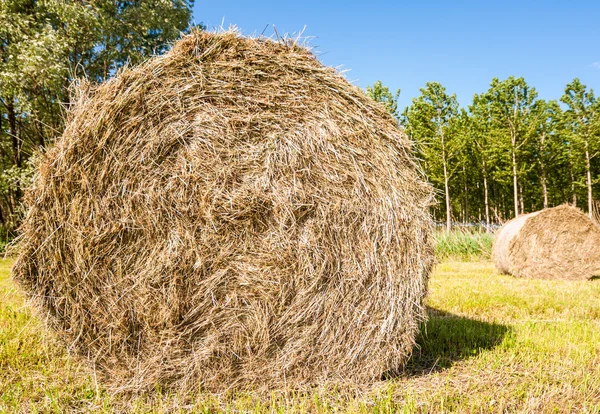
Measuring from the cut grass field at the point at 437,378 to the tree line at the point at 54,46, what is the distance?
9.80 metres

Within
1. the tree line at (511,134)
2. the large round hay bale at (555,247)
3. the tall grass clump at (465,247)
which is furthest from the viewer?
the tree line at (511,134)

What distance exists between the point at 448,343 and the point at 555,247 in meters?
6.66

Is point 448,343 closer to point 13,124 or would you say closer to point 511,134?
point 13,124

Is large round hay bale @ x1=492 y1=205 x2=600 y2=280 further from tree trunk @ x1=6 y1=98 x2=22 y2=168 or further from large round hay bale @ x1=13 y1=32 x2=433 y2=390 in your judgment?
tree trunk @ x1=6 y1=98 x2=22 y2=168

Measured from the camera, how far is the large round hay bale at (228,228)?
2961 millimetres

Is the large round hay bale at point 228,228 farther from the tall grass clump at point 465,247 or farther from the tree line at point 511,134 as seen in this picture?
the tree line at point 511,134

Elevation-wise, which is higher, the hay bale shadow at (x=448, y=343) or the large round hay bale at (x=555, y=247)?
the large round hay bale at (x=555, y=247)

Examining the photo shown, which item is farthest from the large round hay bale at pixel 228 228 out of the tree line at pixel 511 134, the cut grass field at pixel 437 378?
the tree line at pixel 511 134

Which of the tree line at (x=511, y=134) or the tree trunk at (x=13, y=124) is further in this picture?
the tree line at (x=511, y=134)

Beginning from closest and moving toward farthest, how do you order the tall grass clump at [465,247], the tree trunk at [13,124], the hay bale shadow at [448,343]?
the hay bale shadow at [448,343], the tall grass clump at [465,247], the tree trunk at [13,124]

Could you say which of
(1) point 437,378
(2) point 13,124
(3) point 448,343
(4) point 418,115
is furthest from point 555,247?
(4) point 418,115

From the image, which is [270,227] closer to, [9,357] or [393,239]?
[393,239]

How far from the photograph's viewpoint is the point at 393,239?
10.4 feet

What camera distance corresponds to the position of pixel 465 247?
42.7ft
